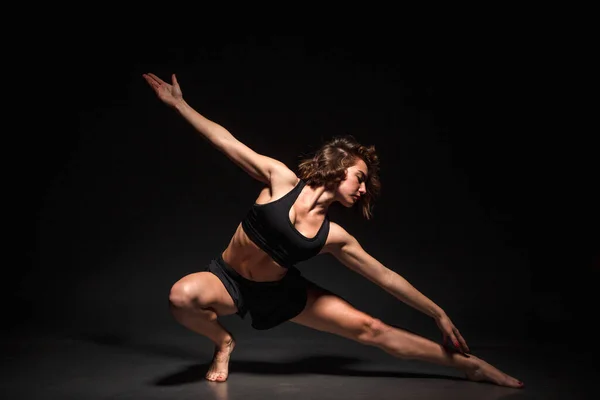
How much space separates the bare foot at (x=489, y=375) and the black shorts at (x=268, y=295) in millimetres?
845

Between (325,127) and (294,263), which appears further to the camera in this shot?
(325,127)

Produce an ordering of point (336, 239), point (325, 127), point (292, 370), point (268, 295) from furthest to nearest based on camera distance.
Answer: point (325, 127)
point (292, 370)
point (268, 295)
point (336, 239)

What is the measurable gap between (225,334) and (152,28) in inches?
102

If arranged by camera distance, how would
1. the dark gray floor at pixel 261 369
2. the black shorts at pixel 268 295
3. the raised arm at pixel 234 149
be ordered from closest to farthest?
the dark gray floor at pixel 261 369 → the raised arm at pixel 234 149 → the black shorts at pixel 268 295

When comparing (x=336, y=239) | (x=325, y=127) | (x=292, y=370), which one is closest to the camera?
(x=336, y=239)

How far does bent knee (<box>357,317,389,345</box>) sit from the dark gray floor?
0.19m

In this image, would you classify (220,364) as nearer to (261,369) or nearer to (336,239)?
(261,369)

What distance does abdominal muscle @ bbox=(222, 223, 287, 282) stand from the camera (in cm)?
352

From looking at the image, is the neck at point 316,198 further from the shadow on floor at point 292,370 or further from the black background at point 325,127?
the black background at point 325,127

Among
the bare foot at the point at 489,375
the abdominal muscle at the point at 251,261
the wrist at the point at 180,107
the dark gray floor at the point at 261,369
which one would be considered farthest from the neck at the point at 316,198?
the bare foot at the point at 489,375

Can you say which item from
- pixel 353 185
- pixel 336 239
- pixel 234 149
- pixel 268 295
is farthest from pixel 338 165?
pixel 268 295

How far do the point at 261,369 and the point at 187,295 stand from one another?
65 centimetres

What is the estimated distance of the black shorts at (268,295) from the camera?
3.64 meters

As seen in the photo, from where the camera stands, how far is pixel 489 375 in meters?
3.62
